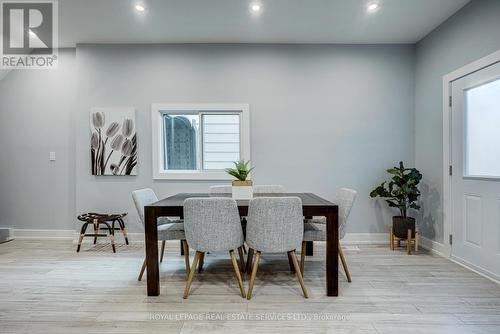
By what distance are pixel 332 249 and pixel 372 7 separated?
257 cm

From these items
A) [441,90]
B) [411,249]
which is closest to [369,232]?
[411,249]

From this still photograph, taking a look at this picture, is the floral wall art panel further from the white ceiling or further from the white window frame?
the white ceiling

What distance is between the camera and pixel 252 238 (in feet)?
7.11

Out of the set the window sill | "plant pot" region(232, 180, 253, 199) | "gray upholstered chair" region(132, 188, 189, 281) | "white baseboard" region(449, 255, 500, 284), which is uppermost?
the window sill

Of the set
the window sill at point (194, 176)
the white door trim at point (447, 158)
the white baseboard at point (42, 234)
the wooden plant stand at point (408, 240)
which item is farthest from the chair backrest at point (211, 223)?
the white baseboard at point (42, 234)

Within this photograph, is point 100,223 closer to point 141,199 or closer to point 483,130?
point 141,199

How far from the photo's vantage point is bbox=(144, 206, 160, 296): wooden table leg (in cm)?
223

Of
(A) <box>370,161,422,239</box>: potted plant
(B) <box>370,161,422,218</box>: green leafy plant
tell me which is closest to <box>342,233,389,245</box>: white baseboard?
(A) <box>370,161,422,239</box>: potted plant

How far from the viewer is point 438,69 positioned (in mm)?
3320

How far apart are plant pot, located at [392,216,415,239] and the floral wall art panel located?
3.58 metres

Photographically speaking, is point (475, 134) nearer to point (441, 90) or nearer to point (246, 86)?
point (441, 90)

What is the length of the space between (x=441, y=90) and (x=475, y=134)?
73cm

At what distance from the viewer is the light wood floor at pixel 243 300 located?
6.03ft

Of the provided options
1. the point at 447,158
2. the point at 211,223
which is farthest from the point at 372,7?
the point at 211,223
